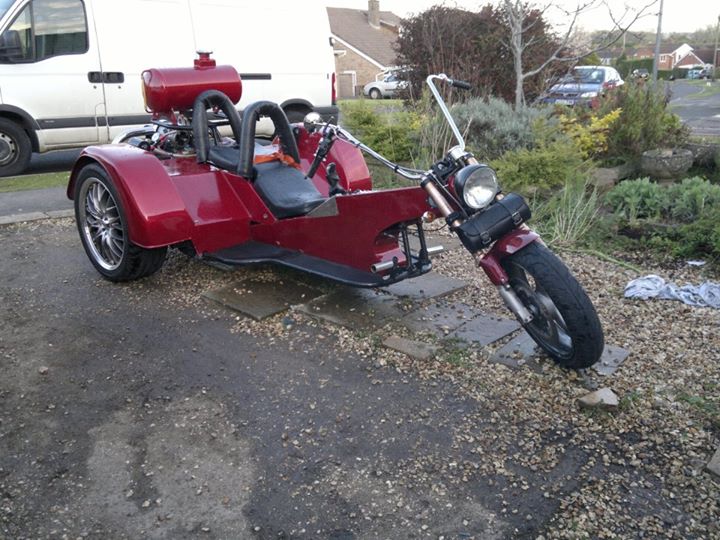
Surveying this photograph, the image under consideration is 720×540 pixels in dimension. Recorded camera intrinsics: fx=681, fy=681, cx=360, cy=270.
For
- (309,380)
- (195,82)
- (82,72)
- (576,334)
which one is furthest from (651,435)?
(82,72)

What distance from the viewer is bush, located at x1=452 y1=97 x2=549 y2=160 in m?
7.16

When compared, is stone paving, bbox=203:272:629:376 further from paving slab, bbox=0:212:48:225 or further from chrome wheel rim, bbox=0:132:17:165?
chrome wheel rim, bbox=0:132:17:165

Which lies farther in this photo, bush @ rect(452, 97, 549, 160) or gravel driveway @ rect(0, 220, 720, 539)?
bush @ rect(452, 97, 549, 160)

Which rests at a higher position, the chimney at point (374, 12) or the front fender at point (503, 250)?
the chimney at point (374, 12)

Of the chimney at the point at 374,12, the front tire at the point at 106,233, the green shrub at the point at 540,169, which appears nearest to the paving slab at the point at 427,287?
the front tire at the point at 106,233

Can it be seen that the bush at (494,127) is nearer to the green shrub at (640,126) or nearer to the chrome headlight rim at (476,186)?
the green shrub at (640,126)

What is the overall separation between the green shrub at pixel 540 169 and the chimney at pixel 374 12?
152ft

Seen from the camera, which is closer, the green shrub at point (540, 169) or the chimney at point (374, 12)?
the green shrub at point (540, 169)

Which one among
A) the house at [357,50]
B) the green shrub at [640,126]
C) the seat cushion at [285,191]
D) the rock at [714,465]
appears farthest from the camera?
the house at [357,50]

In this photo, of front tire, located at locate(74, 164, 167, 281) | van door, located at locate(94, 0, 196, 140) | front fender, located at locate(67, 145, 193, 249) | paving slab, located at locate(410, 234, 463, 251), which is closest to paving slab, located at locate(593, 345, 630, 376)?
paving slab, located at locate(410, 234, 463, 251)

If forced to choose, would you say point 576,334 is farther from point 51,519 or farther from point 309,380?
point 51,519

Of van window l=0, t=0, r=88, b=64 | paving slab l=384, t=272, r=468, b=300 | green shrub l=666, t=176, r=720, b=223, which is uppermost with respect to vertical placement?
van window l=0, t=0, r=88, b=64

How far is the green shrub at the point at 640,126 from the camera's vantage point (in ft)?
24.9

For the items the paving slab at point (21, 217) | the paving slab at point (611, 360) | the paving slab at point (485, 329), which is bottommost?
the paving slab at point (611, 360)
